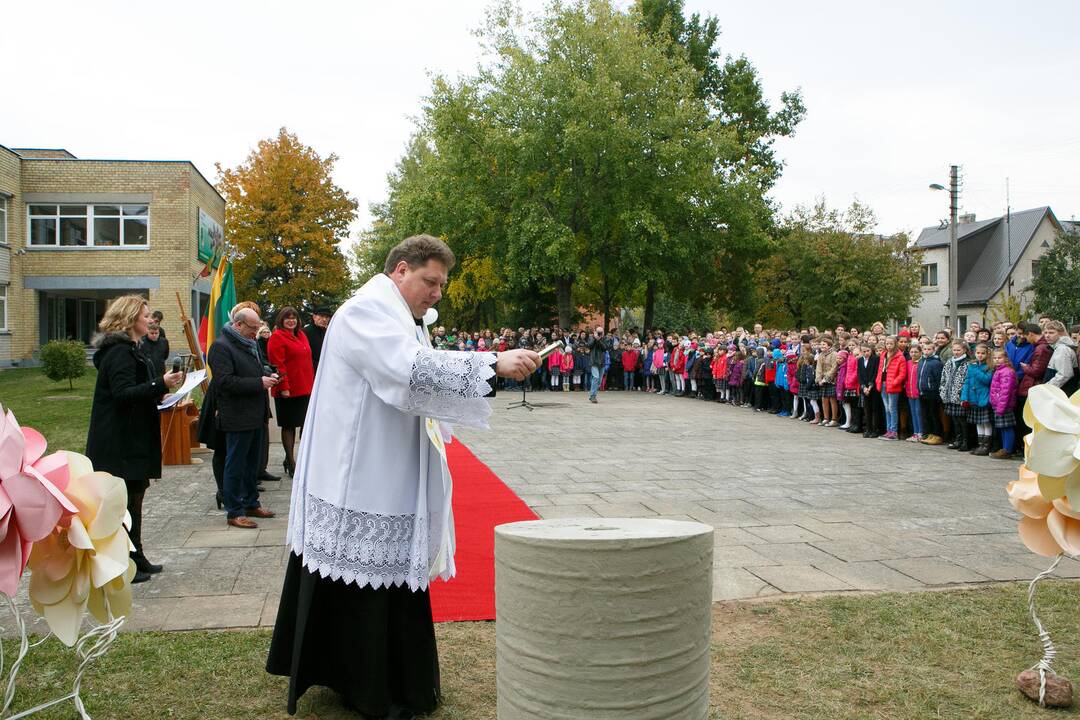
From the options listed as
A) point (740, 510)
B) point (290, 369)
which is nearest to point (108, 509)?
point (740, 510)

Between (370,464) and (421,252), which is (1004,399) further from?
(370,464)

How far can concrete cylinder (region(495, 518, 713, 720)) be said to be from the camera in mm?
2568

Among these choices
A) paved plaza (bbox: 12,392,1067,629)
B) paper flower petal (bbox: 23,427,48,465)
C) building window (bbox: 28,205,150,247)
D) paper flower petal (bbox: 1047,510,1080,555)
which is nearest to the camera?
paper flower petal (bbox: 23,427,48,465)

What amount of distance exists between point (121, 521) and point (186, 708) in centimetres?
187

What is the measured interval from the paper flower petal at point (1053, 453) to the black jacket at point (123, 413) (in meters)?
4.73

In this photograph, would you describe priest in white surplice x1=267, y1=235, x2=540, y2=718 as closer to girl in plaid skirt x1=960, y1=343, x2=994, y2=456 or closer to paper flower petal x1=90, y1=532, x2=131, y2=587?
paper flower petal x1=90, y1=532, x2=131, y2=587

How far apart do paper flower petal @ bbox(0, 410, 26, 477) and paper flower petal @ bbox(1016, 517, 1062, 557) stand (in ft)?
11.5

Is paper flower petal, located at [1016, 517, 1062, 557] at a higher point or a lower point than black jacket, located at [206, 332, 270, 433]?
lower

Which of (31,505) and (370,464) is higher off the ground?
(31,505)

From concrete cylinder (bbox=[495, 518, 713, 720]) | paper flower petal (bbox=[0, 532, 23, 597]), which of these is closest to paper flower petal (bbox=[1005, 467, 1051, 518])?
concrete cylinder (bbox=[495, 518, 713, 720])

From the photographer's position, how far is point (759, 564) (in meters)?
6.06

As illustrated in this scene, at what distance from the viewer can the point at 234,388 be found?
705 cm

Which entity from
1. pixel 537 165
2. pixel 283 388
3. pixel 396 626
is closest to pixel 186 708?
pixel 396 626

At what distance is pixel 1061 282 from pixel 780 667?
4641 cm
